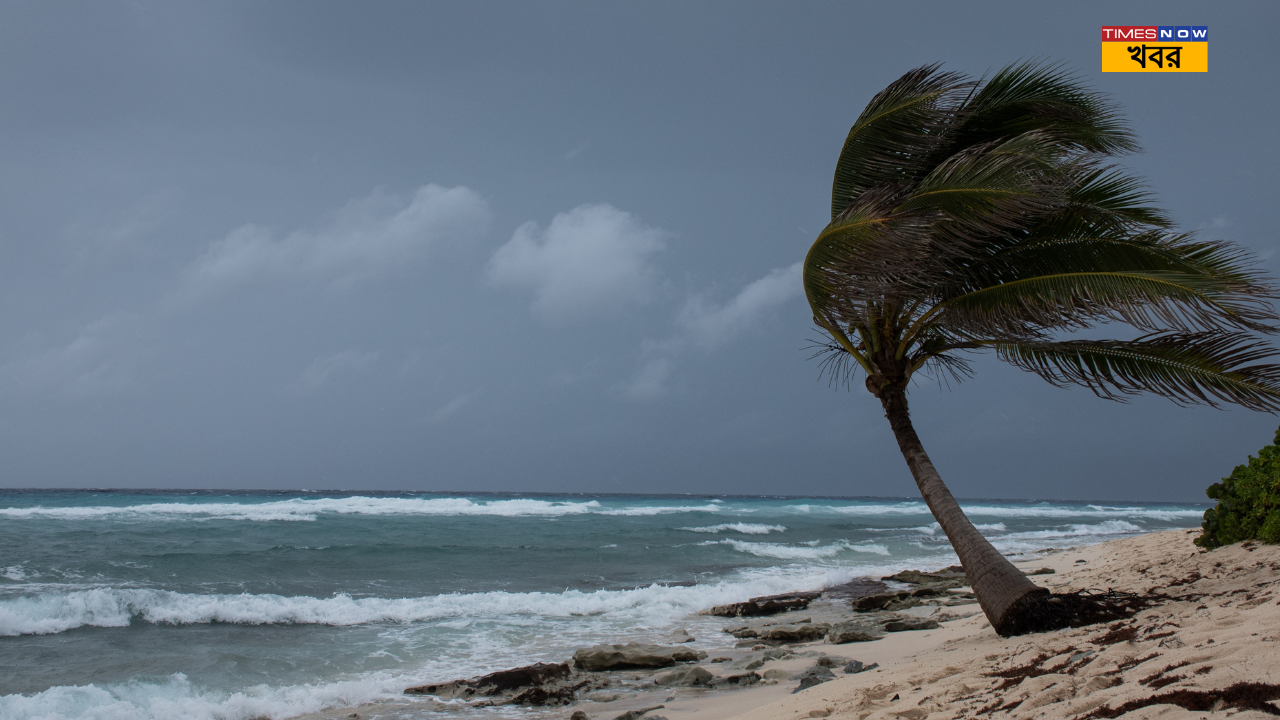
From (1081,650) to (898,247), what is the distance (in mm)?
3085

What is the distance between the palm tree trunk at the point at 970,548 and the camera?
19.7 feet

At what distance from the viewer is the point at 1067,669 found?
4195 mm

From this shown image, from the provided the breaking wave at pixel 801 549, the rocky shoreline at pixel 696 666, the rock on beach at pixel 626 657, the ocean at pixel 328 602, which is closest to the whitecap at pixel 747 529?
the ocean at pixel 328 602

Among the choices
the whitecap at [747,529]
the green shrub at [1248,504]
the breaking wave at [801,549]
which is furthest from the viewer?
the whitecap at [747,529]

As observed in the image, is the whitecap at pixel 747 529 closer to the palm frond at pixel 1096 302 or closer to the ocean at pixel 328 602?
the ocean at pixel 328 602

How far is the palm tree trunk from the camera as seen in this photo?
6.00 metres

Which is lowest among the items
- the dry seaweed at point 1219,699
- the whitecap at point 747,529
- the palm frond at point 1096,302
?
the whitecap at point 747,529

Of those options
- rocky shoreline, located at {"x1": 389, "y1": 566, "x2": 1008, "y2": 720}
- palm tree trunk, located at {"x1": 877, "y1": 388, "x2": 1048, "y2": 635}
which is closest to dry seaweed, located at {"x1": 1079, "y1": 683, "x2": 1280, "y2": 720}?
palm tree trunk, located at {"x1": 877, "y1": 388, "x2": 1048, "y2": 635}

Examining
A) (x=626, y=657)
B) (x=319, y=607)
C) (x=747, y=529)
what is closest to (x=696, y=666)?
(x=626, y=657)

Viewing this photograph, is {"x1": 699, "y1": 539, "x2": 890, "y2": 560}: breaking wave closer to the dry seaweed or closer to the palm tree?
the palm tree

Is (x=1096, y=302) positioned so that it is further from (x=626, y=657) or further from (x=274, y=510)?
(x=274, y=510)

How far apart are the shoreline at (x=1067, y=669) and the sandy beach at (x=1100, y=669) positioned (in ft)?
0.04

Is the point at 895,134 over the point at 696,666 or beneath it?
over

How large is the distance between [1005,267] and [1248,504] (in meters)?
4.07
